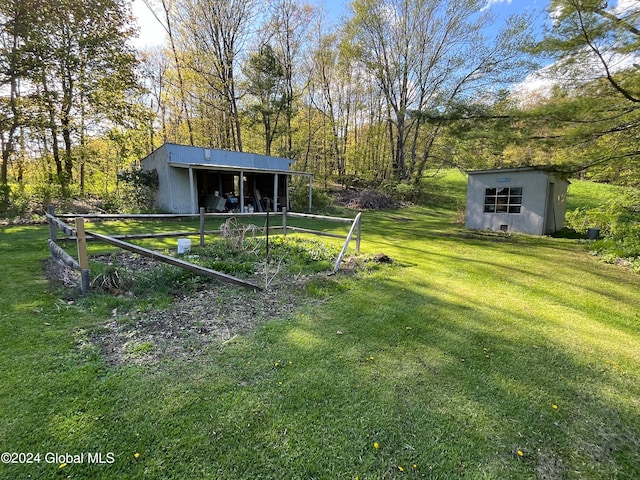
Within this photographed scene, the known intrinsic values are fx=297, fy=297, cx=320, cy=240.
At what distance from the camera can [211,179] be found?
16156 mm

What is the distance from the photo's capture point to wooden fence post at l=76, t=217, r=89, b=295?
3.46 meters

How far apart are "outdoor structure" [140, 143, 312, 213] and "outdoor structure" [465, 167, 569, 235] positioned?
823 cm

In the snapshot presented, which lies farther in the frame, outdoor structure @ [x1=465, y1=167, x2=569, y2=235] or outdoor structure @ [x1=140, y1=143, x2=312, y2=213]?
outdoor structure @ [x1=140, y1=143, x2=312, y2=213]

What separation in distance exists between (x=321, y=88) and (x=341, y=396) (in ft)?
88.9

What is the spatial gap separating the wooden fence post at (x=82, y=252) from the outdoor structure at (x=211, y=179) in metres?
7.83

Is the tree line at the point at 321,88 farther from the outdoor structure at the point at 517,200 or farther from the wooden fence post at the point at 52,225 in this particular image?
the wooden fence post at the point at 52,225

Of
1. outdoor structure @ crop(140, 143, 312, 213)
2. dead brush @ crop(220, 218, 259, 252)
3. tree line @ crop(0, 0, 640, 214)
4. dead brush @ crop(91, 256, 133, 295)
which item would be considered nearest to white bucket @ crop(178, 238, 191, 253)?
dead brush @ crop(220, 218, 259, 252)

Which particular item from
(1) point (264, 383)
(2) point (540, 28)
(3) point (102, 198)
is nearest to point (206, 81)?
(3) point (102, 198)

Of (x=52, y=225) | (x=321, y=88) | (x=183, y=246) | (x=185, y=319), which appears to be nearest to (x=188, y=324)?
(x=185, y=319)

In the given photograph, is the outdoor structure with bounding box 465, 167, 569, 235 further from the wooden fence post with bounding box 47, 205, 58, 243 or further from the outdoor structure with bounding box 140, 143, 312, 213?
the wooden fence post with bounding box 47, 205, 58, 243

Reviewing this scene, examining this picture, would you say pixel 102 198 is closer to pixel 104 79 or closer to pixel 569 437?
pixel 104 79

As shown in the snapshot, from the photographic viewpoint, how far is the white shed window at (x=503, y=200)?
1071 cm

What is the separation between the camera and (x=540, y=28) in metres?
6.07

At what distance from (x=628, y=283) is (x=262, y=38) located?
22.8 metres
